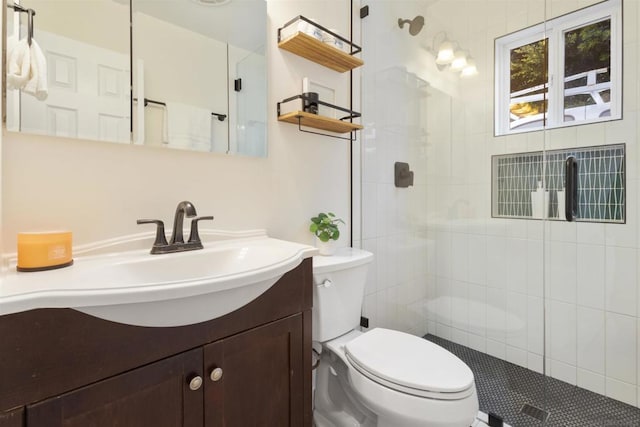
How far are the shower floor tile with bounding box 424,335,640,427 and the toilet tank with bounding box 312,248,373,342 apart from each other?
2.91 feet

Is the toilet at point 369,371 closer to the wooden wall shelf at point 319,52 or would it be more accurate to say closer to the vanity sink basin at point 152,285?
the vanity sink basin at point 152,285

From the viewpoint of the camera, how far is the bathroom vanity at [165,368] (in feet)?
1.86

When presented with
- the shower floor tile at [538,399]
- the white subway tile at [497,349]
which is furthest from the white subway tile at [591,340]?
the white subway tile at [497,349]

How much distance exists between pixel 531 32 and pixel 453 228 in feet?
3.95

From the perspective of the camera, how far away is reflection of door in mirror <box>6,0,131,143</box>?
0.85 meters

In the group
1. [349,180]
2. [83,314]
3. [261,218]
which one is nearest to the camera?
[83,314]

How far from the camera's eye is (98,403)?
638 millimetres

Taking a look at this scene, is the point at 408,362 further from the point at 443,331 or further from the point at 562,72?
the point at 562,72

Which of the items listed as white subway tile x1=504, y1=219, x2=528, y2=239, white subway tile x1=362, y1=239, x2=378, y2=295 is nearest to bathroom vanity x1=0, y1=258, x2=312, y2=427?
white subway tile x1=362, y1=239, x2=378, y2=295

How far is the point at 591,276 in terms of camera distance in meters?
1.65

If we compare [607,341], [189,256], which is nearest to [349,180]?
[189,256]

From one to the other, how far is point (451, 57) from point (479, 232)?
111cm

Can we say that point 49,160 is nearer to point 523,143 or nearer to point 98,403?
point 98,403

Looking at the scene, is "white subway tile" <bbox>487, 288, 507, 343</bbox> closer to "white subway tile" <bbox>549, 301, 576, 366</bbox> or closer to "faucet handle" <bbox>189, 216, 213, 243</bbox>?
"white subway tile" <bbox>549, 301, 576, 366</bbox>
